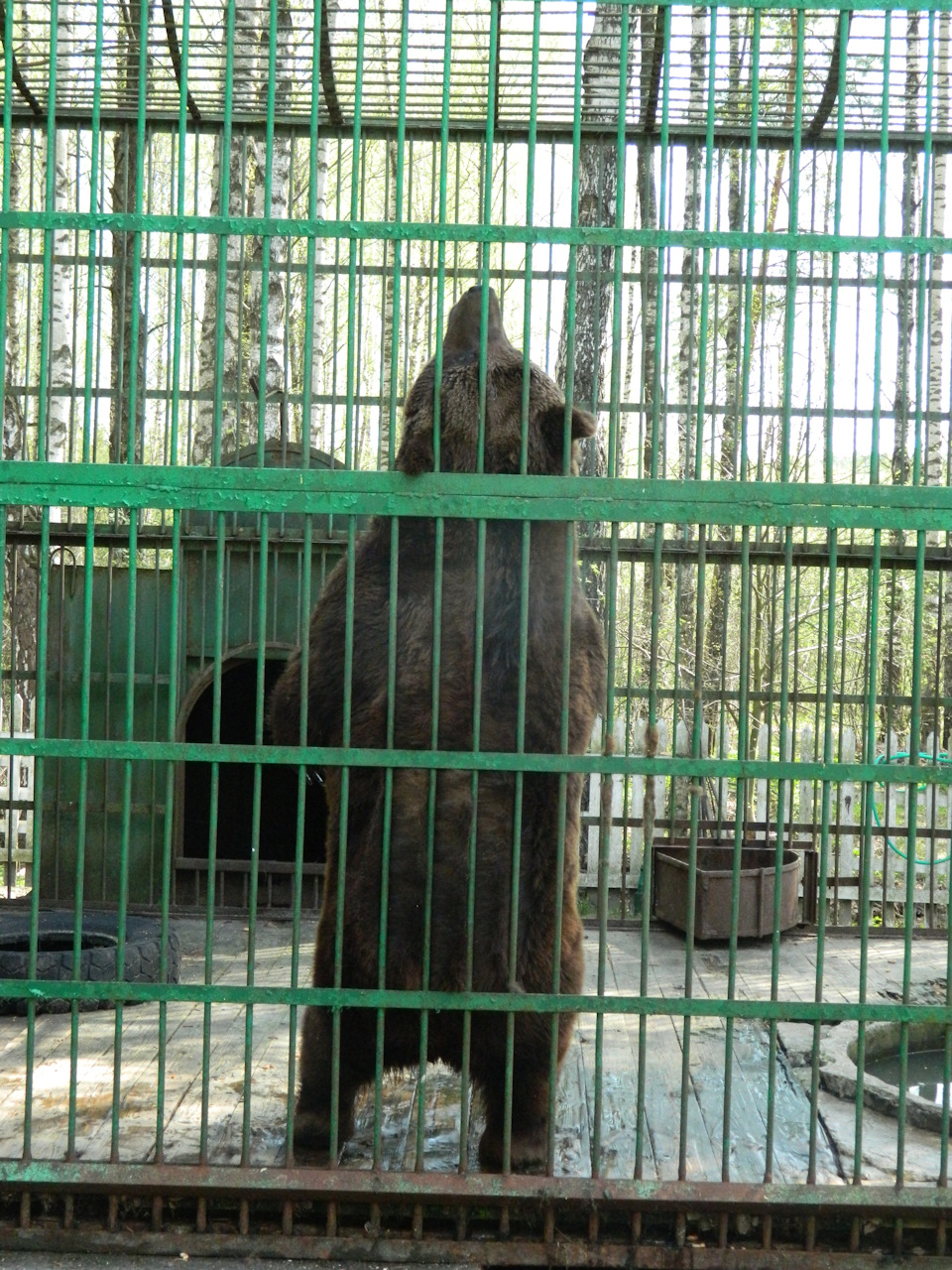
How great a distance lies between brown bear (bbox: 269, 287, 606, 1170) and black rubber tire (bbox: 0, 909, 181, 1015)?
1.53 metres

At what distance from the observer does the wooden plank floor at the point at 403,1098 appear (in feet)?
14.1

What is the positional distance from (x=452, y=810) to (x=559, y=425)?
1.49m

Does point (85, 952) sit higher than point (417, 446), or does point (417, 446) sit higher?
point (417, 446)

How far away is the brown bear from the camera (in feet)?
13.8

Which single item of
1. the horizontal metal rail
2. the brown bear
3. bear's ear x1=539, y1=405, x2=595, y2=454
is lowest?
the brown bear

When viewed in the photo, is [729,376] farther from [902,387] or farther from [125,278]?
[125,278]

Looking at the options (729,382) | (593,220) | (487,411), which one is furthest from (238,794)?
(729,382)

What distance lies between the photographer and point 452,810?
14.0ft

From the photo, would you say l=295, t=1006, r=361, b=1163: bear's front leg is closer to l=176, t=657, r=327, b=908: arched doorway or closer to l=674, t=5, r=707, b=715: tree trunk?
l=176, t=657, r=327, b=908: arched doorway

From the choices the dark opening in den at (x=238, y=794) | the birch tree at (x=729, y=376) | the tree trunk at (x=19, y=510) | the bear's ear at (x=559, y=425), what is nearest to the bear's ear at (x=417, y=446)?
the bear's ear at (x=559, y=425)

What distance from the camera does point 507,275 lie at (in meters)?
9.24

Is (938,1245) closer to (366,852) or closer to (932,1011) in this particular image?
(932,1011)

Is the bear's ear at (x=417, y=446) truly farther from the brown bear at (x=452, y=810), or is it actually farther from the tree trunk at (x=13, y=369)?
the tree trunk at (x=13, y=369)

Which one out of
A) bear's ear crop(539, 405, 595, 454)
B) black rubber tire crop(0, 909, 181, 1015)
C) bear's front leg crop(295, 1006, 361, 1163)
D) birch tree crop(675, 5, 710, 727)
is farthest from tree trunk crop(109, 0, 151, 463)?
bear's front leg crop(295, 1006, 361, 1163)
